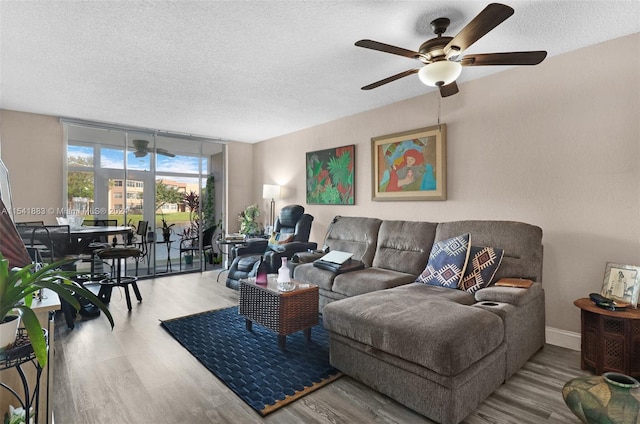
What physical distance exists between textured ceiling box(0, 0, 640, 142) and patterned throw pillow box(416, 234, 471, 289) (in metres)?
1.63

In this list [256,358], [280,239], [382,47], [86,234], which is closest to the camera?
[382,47]

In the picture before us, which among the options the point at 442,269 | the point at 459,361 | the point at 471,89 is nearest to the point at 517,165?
the point at 471,89

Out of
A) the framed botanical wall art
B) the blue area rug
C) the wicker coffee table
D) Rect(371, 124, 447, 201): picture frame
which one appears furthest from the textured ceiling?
the blue area rug

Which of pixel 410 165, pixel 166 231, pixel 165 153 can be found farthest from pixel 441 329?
pixel 165 153

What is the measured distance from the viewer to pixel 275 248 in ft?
14.1

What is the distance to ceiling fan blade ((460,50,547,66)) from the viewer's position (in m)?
2.00

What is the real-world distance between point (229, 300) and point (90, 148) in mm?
3226

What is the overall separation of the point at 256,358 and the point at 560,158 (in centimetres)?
298

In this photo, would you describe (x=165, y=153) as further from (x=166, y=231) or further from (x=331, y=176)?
(x=331, y=176)

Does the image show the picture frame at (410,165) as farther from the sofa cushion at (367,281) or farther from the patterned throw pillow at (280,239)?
the patterned throw pillow at (280,239)

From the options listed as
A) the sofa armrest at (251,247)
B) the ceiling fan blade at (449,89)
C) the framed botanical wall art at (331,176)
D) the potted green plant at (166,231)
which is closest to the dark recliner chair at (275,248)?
the sofa armrest at (251,247)

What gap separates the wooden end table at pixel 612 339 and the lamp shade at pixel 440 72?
5.90ft

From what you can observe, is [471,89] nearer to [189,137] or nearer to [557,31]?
[557,31]

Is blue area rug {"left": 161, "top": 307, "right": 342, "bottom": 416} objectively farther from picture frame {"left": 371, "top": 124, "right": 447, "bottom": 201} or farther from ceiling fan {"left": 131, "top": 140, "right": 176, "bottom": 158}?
ceiling fan {"left": 131, "top": 140, "right": 176, "bottom": 158}
